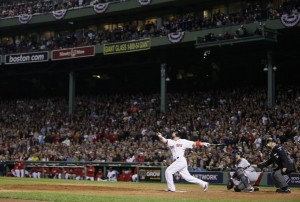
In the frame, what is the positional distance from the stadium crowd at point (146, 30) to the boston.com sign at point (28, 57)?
3.10ft

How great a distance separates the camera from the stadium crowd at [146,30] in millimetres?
36219

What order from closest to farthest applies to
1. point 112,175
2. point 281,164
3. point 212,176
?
point 281,164 → point 212,176 → point 112,175

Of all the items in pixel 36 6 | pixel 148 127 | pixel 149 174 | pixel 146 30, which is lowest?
pixel 149 174

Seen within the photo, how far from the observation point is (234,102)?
38.9 metres

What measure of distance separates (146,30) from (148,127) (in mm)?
8068

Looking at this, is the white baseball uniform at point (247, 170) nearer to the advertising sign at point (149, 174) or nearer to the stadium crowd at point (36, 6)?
the advertising sign at point (149, 174)

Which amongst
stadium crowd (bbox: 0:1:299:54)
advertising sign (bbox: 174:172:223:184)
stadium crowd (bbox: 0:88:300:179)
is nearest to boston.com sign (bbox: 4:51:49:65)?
stadium crowd (bbox: 0:1:299:54)

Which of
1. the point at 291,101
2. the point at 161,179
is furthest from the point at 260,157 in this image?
the point at 291,101

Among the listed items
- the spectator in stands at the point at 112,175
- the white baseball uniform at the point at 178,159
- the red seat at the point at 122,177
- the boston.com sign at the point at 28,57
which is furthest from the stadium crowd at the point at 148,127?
the white baseball uniform at the point at 178,159

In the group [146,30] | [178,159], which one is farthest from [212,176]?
[146,30]

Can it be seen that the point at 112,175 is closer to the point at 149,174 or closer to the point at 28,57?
the point at 149,174

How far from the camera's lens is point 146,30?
1725 inches

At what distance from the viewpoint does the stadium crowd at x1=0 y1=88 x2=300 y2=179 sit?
3156 cm

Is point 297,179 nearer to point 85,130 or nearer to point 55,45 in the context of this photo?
point 85,130
